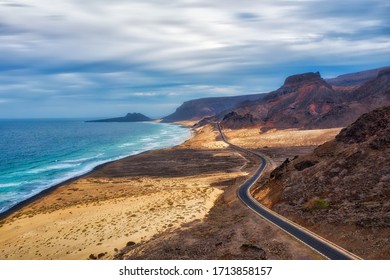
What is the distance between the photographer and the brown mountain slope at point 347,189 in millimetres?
24891

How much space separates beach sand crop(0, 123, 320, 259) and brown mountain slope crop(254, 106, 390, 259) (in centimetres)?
364

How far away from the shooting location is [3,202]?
168 feet

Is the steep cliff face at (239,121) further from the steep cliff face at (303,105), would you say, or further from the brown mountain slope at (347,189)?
the brown mountain slope at (347,189)

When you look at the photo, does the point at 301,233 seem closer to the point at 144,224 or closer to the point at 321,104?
the point at 144,224

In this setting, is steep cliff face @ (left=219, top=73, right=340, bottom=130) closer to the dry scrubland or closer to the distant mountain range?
the distant mountain range

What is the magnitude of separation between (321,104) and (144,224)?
482ft

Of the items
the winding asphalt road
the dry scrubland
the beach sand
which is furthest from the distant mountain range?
the winding asphalt road

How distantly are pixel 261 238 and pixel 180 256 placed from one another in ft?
21.3

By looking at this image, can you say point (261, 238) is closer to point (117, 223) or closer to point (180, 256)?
point (180, 256)

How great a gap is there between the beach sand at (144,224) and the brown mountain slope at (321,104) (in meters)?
88.2

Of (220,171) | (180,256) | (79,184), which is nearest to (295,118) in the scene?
(220,171)

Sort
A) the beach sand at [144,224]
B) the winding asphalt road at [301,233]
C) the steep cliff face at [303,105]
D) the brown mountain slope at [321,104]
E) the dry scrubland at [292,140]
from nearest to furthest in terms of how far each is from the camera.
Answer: the winding asphalt road at [301,233], the beach sand at [144,224], the dry scrubland at [292,140], the brown mountain slope at [321,104], the steep cliff face at [303,105]

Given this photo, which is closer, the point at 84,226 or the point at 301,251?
the point at 301,251

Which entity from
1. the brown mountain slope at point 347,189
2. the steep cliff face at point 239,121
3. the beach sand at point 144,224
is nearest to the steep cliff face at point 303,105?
the steep cliff face at point 239,121
